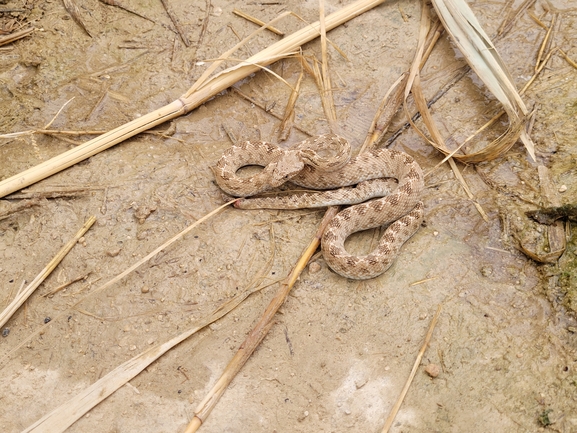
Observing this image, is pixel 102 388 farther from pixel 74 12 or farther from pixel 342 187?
pixel 74 12

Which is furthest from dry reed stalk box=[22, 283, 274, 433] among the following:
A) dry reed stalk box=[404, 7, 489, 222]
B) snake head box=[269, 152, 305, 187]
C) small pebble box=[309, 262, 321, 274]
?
dry reed stalk box=[404, 7, 489, 222]

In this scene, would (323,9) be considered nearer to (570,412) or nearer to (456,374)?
(456,374)

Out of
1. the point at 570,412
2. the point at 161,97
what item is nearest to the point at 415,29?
the point at 161,97

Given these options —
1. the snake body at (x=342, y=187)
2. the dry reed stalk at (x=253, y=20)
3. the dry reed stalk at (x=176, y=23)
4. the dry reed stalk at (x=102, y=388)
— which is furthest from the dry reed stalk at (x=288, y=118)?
the dry reed stalk at (x=102, y=388)

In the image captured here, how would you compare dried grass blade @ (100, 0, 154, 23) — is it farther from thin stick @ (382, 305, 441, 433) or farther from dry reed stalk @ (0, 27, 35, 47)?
thin stick @ (382, 305, 441, 433)

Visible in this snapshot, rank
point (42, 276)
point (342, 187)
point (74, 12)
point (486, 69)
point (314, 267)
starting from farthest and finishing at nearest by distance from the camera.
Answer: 1. point (74, 12)
2. point (486, 69)
3. point (342, 187)
4. point (314, 267)
5. point (42, 276)

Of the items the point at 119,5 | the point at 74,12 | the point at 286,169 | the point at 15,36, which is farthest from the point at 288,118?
the point at 15,36

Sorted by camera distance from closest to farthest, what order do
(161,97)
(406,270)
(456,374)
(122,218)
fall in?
(456,374)
(406,270)
(122,218)
(161,97)
